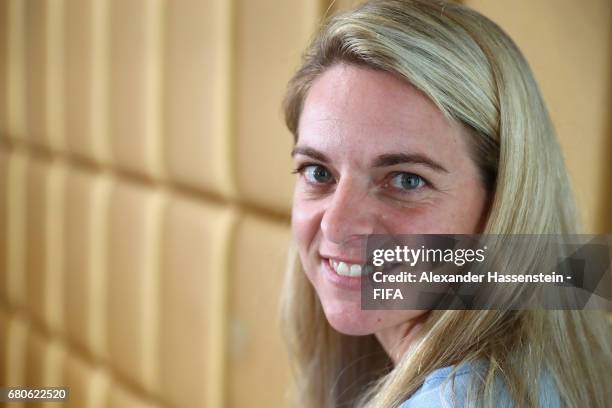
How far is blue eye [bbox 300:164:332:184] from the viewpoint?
0.55m

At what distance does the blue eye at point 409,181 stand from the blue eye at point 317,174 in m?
0.06

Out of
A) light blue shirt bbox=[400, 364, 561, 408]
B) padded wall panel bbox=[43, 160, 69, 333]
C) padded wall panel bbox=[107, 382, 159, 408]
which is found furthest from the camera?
padded wall panel bbox=[43, 160, 69, 333]

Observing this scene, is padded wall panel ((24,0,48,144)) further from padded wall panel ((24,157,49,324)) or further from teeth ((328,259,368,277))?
teeth ((328,259,368,277))

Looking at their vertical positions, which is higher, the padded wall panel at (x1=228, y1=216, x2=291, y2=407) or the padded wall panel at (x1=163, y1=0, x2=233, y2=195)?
the padded wall panel at (x1=163, y1=0, x2=233, y2=195)

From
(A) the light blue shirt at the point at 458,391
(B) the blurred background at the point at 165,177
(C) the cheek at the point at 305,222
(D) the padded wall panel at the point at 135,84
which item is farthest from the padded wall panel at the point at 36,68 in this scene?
(A) the light blue shirt at the point at 458,391

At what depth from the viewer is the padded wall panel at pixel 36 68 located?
3.98ft

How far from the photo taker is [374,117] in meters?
0.51

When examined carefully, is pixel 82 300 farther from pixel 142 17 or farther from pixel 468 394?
pixel 468 394

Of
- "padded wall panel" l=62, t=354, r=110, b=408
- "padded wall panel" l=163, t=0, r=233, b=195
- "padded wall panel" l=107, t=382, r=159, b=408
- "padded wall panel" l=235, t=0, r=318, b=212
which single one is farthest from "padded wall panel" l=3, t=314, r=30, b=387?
"padded wall panel" l=235, t=0, r=318, b=212

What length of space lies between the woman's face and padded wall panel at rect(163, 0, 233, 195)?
0.32 metres

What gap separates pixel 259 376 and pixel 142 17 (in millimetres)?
435

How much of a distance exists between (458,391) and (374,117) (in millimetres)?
166

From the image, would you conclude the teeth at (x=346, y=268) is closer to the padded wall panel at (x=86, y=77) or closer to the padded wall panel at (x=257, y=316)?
the padded wall panel at (x=257, y=316)

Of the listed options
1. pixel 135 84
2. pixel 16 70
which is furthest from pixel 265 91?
pixel 16 70
